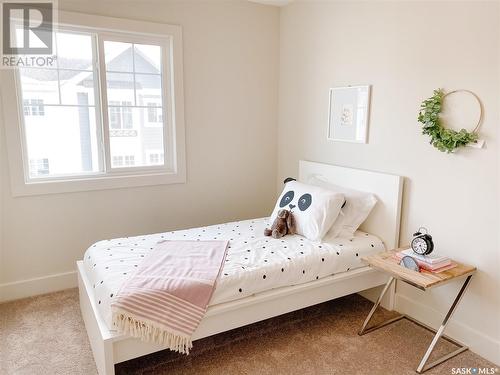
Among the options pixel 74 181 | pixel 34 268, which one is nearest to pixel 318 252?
pixel 74 181

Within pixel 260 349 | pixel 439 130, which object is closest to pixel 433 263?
pixel 439 130

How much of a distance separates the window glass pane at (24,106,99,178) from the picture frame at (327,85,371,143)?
1966 mm

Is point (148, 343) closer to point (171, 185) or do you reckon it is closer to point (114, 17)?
point (171, 185)

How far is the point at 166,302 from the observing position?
1819mm

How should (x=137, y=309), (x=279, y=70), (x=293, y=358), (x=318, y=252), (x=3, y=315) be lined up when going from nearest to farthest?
1. (x=137, y=309)
2. (x=293, y=358)
3. (x=318, y=252)
4. (x=3, y=315)
5. (x=279, y=70)

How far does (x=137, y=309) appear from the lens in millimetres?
1749

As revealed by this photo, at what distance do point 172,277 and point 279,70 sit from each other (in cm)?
246

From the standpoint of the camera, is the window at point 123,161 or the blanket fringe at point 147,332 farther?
the window at point 123,161

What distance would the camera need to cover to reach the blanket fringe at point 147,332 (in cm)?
172

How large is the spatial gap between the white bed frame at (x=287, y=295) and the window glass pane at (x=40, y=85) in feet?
4.32

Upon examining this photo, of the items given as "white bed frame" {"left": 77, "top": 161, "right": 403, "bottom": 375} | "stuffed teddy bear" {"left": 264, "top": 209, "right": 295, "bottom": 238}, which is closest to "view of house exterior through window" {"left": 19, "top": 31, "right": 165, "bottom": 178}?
"white bed frame" {"left": 77, "top": 161, "right": 403, "bottom": 375}

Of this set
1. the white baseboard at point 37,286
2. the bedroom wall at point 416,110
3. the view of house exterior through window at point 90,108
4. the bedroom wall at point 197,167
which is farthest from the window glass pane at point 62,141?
the bedroom wall at point 416,110

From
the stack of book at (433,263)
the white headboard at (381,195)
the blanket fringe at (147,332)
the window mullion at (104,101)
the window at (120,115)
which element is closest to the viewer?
the blanket fringe at (147,332)

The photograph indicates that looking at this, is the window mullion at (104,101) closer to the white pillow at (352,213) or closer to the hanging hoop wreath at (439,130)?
the white pillow at (352,213)
